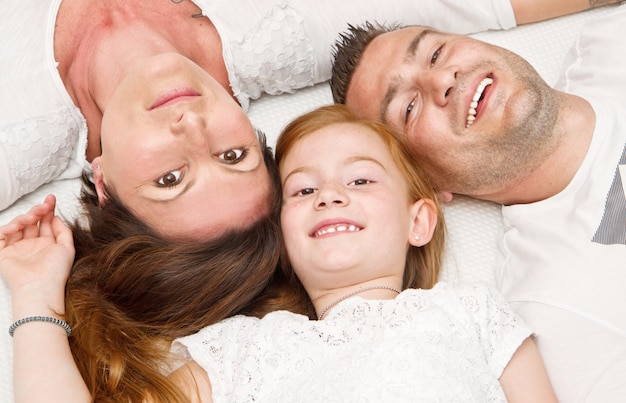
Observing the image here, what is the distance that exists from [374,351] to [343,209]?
14.2 inches

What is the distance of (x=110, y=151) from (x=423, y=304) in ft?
2.83

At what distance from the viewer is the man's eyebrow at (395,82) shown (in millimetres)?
2068

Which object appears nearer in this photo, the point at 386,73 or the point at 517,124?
the point at 517,124

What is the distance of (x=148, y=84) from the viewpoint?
1789 millimetres

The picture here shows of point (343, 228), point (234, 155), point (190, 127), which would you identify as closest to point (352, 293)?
point (343, 228)

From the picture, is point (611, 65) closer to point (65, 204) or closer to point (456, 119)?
point (456, 119)

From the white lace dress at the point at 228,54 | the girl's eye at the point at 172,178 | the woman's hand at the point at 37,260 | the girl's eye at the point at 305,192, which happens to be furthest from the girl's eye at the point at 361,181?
the woman's hand at the point at 37,260

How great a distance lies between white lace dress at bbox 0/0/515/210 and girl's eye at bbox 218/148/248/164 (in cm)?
46

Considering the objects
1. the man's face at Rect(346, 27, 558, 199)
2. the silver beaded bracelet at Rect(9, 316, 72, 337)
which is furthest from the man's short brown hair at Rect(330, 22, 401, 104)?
the silver beaded bracelet at Rect(9, 316, 72, 337)

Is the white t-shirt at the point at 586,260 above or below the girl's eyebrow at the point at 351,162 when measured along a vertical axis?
below

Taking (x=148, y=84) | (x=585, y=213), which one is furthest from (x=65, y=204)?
(x=585, y=213)

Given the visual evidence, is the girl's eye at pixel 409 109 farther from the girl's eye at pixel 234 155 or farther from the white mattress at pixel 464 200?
the girl's eye at pixel 234 155

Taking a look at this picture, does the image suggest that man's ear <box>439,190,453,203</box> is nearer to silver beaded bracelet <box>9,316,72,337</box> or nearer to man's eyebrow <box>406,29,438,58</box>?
man's eyebrow <box>406,29,438,58</box>

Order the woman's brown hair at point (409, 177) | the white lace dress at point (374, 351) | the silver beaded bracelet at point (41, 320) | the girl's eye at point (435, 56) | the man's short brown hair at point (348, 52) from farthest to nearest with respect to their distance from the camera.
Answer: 1. the man's short brown hair at point (348, 52)
2. the girl's eye at point (435, 56)
3. the woman's brown hair at point (409, 177)
4. the silver beaded bracelet at point (41, 320)
5. the white lace dress at point (374, 351)
